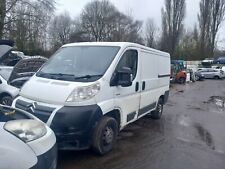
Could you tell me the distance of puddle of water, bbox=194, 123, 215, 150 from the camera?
243 inches

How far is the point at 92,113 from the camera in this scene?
461 centimetres

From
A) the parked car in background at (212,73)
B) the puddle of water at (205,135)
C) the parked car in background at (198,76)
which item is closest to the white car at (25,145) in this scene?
the puddle of water at (205,135)

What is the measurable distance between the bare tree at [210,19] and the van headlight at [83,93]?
50.2 meters

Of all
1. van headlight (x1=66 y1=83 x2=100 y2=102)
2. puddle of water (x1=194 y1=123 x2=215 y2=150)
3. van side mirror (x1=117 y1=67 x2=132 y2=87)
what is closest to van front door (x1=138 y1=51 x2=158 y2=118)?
van side mirror (x1=117 y1=67 x2=132 y2=87)

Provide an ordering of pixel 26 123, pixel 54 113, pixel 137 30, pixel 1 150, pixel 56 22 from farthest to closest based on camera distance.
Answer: pixel 56 22 < pixel 137 30 < pixel 54 113 < pixel 26 123 < pixel 1 150

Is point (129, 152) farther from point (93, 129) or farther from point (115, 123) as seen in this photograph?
point (93, 129)

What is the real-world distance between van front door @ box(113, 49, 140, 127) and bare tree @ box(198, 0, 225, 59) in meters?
48.6

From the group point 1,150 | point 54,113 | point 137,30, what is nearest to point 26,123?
point 1,150

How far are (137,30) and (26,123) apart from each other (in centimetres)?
4935

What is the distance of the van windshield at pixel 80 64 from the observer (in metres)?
5.02

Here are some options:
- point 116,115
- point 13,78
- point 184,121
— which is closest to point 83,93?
point 116,115

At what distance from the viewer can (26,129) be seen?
2.73 m

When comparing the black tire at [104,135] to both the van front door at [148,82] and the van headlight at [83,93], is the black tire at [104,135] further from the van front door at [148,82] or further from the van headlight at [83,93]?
the van front door at [148,82]

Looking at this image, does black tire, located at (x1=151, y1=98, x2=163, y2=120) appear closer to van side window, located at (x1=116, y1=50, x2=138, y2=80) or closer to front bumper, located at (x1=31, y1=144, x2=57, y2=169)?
van side window, located at (x1=116, y1=50, x2=138, y2=80)
